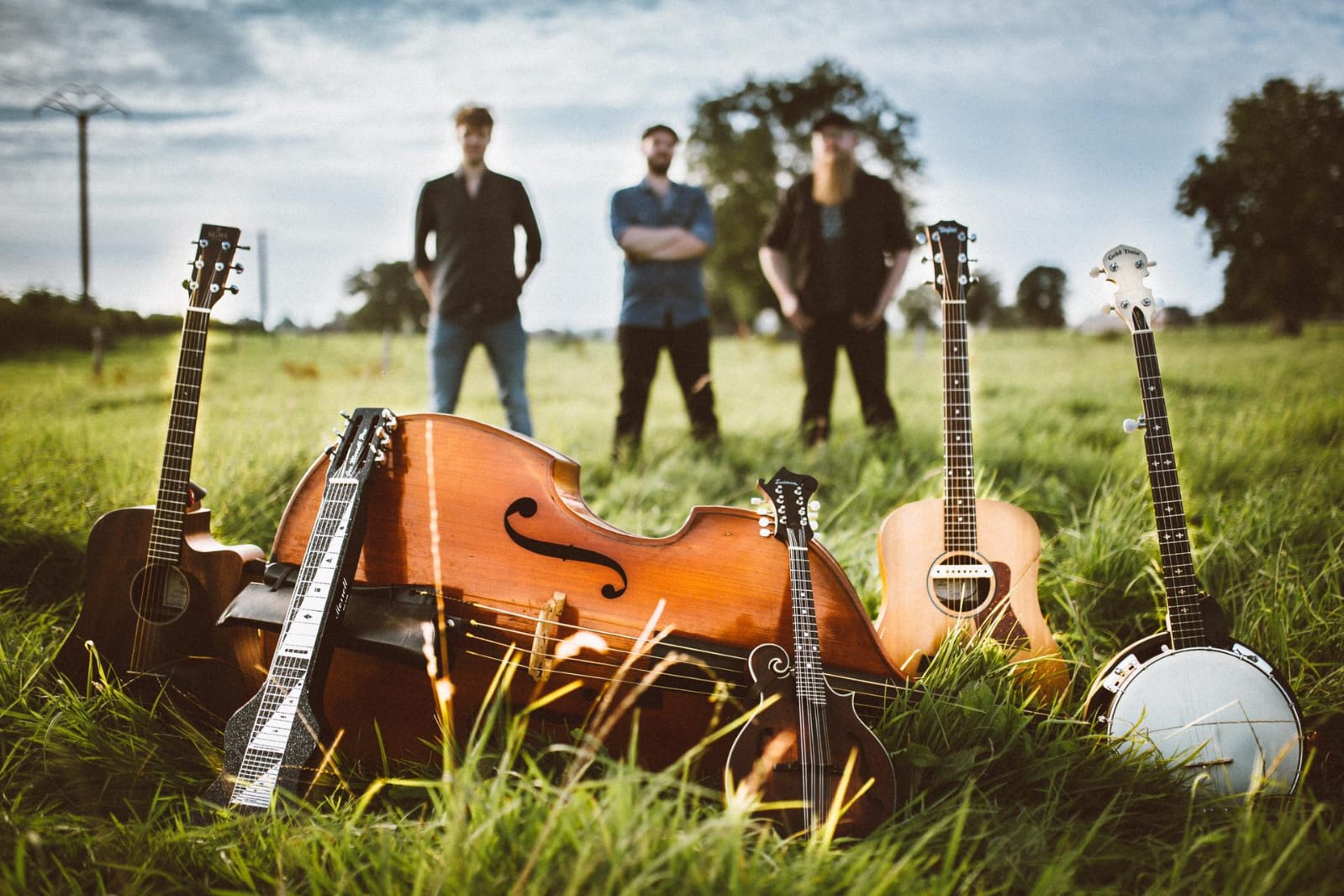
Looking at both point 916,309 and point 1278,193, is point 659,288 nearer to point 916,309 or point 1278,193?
point 1278,193

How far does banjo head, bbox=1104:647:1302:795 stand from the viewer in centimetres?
189

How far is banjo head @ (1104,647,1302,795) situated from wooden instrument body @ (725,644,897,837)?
2.42 feet

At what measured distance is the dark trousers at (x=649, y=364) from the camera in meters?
5.06

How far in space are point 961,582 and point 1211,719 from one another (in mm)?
739

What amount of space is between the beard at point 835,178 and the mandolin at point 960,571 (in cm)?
268

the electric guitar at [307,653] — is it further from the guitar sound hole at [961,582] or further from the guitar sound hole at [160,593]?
the guitar sound hole at [961,582]

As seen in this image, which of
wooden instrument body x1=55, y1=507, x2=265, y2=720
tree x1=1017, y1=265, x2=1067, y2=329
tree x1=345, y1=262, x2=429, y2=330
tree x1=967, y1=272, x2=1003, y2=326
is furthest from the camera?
tree x1=1017, y1=265, x2=1067, y2=329

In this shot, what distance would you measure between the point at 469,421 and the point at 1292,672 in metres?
2.83

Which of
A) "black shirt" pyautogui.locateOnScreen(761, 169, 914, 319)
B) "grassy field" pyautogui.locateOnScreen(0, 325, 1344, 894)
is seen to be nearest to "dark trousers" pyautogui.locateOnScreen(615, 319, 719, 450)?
"grassy field" pyautogui.locateOnScreen(0, 325, 1344, 894)

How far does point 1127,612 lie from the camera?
2.78 metres

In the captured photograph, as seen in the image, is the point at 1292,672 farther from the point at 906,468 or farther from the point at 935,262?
the point at 906,468

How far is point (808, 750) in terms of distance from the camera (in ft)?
5.52

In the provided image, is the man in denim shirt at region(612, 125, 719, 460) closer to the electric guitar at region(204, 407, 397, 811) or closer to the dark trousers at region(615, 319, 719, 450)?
the dark trousers at region(615, 319, 719, 450)

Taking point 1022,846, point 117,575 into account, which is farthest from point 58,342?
point 1022,846
